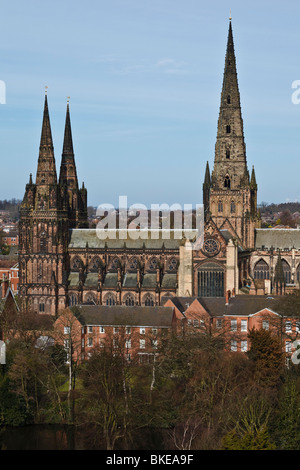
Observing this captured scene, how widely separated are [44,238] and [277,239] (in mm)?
26440

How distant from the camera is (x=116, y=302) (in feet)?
291

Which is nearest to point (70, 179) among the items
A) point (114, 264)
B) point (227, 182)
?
point (114, 264)

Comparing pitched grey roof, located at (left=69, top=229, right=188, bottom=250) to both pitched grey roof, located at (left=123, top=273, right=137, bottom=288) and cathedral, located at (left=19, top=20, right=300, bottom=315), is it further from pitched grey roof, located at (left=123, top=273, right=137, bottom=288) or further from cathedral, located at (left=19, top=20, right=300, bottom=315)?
pitched grey roof, located at (left=123, top=273, right=137, bottom=288)

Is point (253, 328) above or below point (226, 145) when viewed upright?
below

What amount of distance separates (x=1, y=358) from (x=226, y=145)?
138ft

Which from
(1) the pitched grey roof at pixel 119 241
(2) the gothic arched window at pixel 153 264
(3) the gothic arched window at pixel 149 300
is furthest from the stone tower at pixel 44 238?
(2) the gothic arched window at pixel 153 264

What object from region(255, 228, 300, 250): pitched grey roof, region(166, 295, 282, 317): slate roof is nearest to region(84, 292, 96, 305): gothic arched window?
region(166, 295, 282, 317): slate roof

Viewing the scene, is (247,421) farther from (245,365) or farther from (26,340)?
(26,340)

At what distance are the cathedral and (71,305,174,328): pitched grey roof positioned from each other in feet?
58.8

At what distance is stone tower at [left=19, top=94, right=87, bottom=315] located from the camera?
89312mm

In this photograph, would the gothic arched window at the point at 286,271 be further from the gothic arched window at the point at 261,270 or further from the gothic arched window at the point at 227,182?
the gothic arched window at the point at 227,182

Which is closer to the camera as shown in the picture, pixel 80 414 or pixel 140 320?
pixel 80 414
